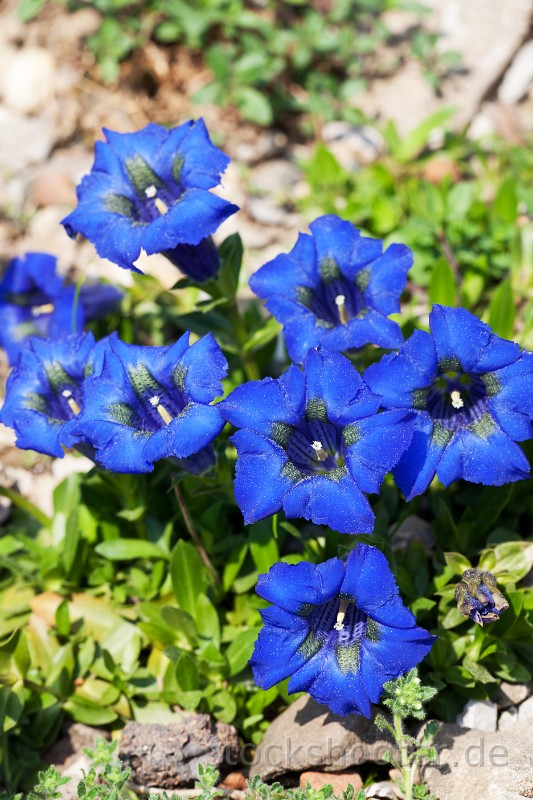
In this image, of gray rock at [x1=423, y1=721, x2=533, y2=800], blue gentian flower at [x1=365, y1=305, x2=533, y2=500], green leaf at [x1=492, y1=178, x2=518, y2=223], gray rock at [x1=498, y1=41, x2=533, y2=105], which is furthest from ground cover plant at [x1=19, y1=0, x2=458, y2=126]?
gray rock at [x1=423, y1=721, x2=533, y2=800]

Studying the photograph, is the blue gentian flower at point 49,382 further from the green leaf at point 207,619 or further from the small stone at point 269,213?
the small stone at point 269,213

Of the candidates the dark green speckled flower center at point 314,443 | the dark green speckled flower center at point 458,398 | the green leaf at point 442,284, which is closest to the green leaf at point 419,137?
the green leaf at point 442,284

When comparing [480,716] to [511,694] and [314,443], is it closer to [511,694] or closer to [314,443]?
[511,694]

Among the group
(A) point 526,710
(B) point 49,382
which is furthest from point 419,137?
(A) point 526,710

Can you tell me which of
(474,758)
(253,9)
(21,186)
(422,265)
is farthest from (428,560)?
(253,9)

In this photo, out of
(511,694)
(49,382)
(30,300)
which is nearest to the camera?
(511,694)

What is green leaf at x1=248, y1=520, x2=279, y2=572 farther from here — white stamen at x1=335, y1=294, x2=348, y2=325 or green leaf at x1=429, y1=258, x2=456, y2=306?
green leaf at x1=429, y1=258, x2=456, y2=306
